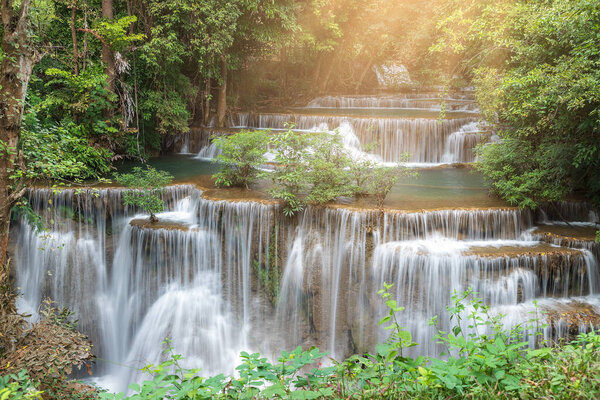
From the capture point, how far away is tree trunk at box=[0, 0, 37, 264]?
16.7 feet

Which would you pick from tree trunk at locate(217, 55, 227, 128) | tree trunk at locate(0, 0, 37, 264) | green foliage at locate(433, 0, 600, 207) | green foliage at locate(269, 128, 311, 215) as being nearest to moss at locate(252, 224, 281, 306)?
green foliage at locate(269, 128, 311, 215)

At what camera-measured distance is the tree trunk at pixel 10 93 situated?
510cm

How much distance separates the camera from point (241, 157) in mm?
9734

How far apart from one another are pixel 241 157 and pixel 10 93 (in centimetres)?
519

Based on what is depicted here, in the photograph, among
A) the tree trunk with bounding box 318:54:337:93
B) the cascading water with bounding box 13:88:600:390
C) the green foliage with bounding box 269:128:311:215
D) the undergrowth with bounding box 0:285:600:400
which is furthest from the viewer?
the tree trunk with bounding box 318:54:337:93

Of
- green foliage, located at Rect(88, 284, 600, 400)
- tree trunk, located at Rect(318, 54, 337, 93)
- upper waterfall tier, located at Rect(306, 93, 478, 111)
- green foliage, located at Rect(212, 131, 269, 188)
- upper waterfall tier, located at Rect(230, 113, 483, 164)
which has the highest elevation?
tree trunk, located at Rect(318, 54, 337, 93)

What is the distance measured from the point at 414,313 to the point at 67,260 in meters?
7.94

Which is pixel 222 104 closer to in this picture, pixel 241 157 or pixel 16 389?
pixel 241 157

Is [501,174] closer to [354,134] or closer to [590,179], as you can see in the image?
[590,179]

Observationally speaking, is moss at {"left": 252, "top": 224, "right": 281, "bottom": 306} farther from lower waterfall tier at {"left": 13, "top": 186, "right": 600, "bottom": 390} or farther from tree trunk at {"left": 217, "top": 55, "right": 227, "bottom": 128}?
tree trunk at {"left": 217, "top": 55, "right": 227, "bottom": 128}

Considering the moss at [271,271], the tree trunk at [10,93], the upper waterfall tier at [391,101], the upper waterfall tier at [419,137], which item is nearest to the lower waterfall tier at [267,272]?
the moss at [271,271]

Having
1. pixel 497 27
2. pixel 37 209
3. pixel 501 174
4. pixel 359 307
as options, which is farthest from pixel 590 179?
pixel 37 209

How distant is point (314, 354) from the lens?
9.30ft

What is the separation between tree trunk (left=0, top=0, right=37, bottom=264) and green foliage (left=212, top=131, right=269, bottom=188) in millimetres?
4706
